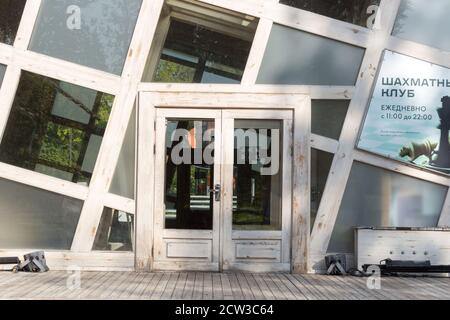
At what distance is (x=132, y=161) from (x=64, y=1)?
91.4 inches

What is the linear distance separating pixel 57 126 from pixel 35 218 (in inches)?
49.1

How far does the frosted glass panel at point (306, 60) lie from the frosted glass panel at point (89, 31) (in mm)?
1892

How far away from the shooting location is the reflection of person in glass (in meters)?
7.89

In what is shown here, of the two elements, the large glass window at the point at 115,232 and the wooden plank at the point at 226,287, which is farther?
the large glass window at the point at 115,232

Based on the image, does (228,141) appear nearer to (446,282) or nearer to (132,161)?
(132,161)

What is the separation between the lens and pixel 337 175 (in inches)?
310

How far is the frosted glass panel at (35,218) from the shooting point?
7.80 meters

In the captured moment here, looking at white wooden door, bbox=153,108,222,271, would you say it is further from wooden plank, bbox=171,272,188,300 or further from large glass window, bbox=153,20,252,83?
large glass window, bbox=153,20,252,83

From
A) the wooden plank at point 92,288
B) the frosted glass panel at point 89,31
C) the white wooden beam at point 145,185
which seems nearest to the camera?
the wooden plank at point 92,288

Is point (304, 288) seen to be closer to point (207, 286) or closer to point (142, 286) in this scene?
point (207, 286)

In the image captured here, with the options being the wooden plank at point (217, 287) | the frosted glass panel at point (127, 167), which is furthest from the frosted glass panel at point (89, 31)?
the wooden plank at point (217, 287)

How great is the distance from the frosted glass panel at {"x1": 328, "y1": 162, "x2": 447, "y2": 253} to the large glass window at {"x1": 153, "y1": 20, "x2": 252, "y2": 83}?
7.11 ft

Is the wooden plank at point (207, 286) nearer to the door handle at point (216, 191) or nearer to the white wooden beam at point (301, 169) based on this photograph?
the door handle at point (216, 191)

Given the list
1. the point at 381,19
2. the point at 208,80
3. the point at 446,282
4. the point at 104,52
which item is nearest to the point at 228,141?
the point at 208,80
